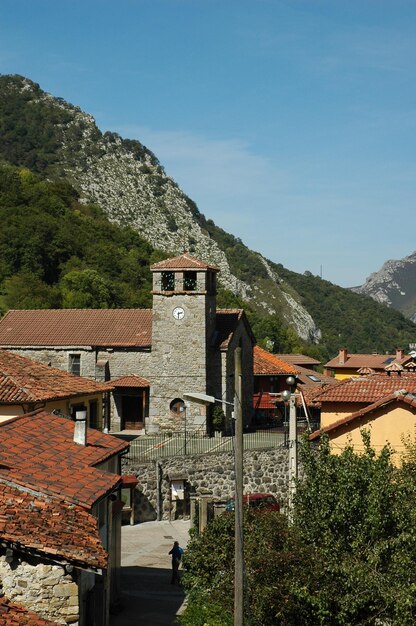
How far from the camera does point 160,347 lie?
47.9 metres

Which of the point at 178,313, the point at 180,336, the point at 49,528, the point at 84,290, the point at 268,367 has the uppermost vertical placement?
the point at 84,290

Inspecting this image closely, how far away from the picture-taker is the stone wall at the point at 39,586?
12.1m

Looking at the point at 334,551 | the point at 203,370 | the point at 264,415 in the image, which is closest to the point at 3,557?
the point at 334,551

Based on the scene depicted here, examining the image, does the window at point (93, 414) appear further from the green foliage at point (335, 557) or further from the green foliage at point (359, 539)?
the green foliage at point (359, 539)

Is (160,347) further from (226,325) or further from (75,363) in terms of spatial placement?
(75,363)

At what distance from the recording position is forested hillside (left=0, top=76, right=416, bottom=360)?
293 feet

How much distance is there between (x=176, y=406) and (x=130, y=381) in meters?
3.21

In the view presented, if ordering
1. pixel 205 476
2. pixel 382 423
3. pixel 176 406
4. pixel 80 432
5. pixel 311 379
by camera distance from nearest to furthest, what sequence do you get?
pixel 80 432, pixel 382 423, pixel 205 476, pixel 176 406, pixel 311 379

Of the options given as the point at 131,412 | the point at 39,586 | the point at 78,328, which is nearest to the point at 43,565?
the point at 39,586

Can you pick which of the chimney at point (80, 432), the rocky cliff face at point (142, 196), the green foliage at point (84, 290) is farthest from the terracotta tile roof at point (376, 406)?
the rocky cliff face at point (142, 196)

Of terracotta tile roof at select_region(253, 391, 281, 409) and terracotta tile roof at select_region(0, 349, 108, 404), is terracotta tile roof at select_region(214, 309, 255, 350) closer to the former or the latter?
terracotta tile roof at select_region(253, 391, 281, 409)

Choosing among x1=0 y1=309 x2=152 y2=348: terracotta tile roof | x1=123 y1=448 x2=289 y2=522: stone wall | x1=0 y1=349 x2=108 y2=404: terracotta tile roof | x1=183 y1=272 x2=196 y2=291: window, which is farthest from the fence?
x1=183 y1=272 x2=196 y2=291: window

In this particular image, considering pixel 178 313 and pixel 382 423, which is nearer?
pixel 382 423

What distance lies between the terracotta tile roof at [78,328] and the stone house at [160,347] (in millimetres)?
59
